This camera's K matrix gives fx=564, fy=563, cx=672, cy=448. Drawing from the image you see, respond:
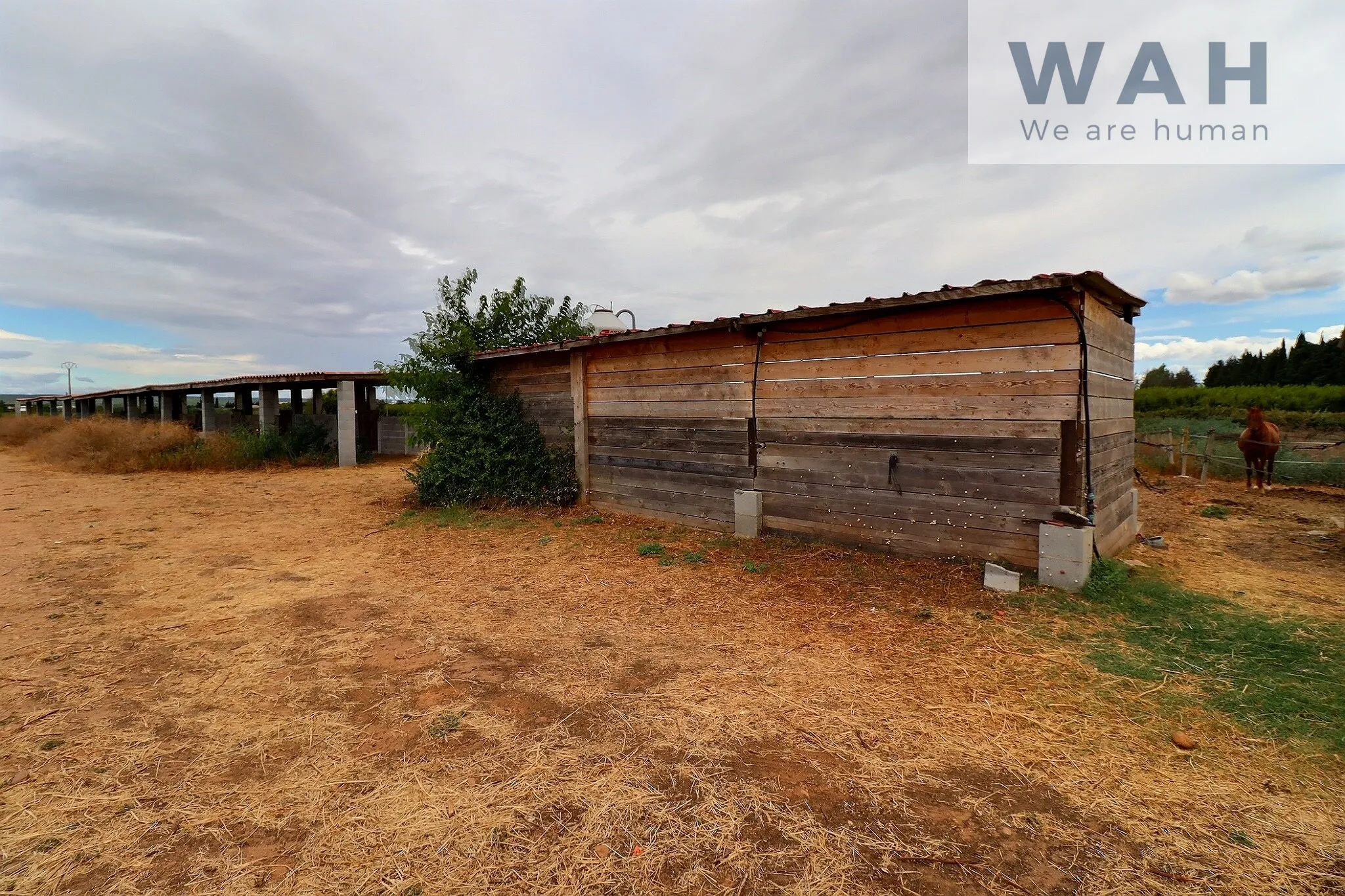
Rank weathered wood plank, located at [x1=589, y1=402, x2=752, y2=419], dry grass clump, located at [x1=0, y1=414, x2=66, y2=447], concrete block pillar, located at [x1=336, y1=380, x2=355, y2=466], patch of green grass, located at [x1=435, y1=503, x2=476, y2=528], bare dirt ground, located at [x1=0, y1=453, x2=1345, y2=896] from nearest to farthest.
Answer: bare dirt ground, located at [x1=0, y1=453, x2=1345, y2=896], weathered wood plank, located at [x1=589, y1=402, x2=752, y2=419], patch of green grass, located at [x1=435, y1=503, x2=476, y2=528], concrete block pillar, located at [x1=336, y1=380, x2=355, y2=466], dry grass clump, located at [x1=0, y1=414, x2=66, y2=447]

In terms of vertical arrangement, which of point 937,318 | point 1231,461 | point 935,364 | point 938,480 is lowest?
point 1231,461

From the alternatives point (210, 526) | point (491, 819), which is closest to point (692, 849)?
point (491, 819)

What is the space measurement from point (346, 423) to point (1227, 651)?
20942 mm

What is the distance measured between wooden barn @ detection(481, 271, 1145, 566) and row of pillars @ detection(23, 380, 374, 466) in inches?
527

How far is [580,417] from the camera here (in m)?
9.61

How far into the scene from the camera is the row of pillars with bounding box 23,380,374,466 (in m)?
18.7

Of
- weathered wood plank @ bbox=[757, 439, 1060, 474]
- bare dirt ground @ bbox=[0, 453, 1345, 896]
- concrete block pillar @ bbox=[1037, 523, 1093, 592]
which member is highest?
weathered wood plank @ bbox=[757, 439, 1060, 474]

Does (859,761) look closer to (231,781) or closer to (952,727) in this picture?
(952,727)

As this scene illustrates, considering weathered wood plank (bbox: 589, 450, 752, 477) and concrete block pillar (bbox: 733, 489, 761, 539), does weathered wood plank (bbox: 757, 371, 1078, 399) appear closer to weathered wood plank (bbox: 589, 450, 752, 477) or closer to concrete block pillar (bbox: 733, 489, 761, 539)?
weathered wood plank (bbox: 589, 450, 752, 477)

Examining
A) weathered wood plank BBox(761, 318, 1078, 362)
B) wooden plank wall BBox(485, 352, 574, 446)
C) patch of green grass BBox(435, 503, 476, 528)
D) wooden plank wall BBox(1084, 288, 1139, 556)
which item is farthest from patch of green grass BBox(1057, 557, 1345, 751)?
patch of green grass BBox(435, 503, 476, 528)

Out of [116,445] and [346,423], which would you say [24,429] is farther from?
[346,423]

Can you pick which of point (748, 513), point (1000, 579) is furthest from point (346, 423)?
point (1000, 579)

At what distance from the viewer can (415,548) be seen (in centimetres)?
757

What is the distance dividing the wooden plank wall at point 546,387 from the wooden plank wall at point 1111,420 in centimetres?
719
